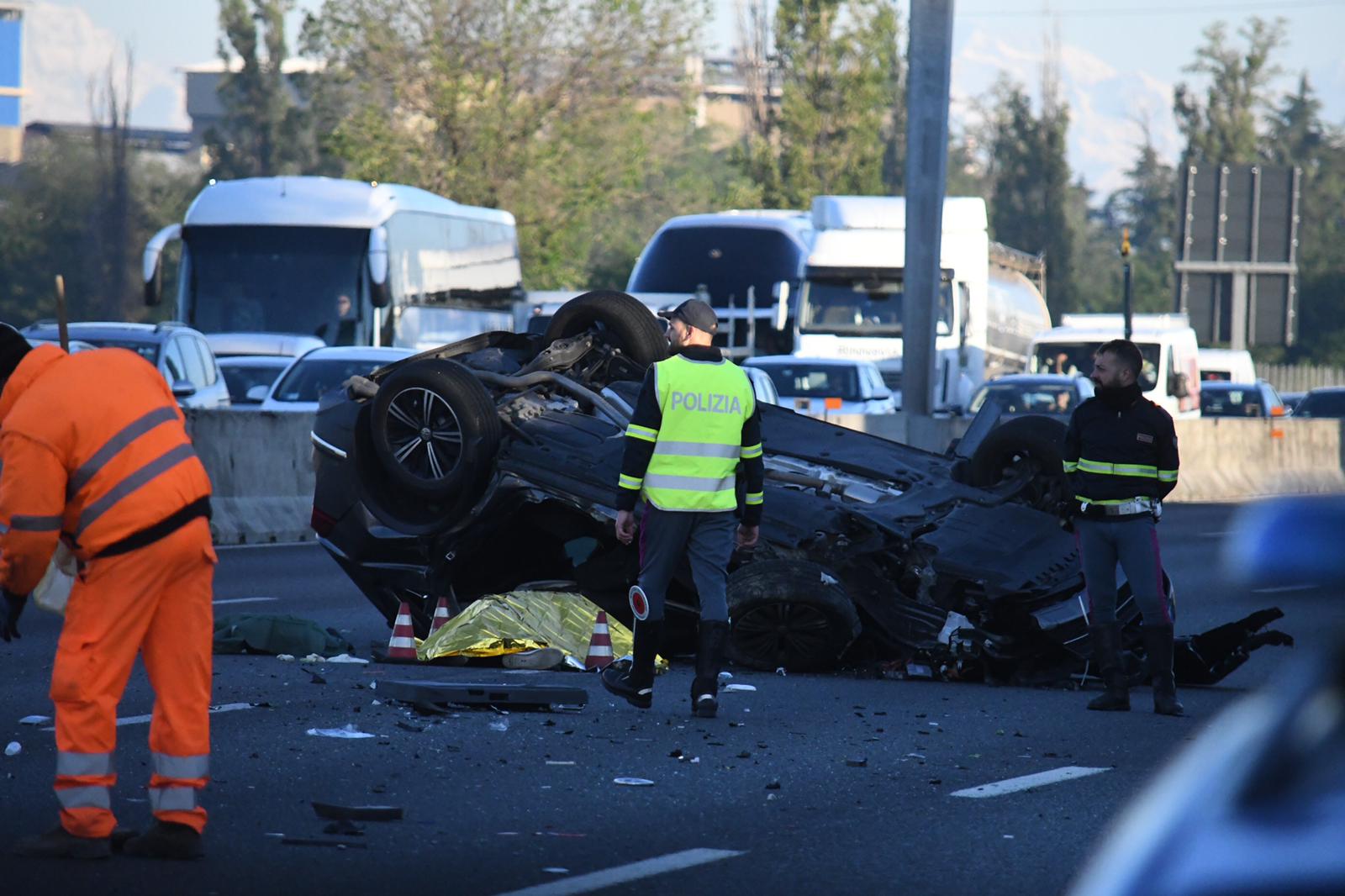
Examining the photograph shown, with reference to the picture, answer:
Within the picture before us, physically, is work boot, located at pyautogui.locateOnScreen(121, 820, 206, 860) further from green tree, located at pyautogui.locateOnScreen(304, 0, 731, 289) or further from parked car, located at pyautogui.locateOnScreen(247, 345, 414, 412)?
green tree, located at pyautogui.locateOnScreen(304, 0, 731, 289)

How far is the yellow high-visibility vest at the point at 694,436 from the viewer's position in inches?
334

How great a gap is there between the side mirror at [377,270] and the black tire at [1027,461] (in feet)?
50.7

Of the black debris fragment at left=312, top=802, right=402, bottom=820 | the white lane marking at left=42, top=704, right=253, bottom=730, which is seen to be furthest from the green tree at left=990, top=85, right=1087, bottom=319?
the black debris fragment at left=312, top=802, right=402, bottom=820

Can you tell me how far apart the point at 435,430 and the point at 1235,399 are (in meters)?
28.2

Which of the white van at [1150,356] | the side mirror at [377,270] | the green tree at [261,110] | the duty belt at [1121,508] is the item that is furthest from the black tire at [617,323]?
the green tree at [261,110]

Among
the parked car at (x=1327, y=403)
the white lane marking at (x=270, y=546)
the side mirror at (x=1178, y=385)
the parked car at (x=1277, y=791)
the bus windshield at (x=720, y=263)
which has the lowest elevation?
the white lane marking at (x=270, y=546)

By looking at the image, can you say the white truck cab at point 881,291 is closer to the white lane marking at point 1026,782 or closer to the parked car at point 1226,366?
the parked car at point 1226,366

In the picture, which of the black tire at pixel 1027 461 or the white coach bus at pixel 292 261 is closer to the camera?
the black tire at pixel 1027 461

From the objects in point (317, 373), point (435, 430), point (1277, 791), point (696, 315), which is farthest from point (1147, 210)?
point (1277, 791)

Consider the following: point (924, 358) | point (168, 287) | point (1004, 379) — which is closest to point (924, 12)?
point (924, 358)

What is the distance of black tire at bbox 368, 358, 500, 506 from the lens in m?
10.2

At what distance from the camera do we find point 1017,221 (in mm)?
83000

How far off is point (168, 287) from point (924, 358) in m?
51.6

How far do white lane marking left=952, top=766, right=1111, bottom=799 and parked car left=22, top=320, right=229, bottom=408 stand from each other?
519 inches
